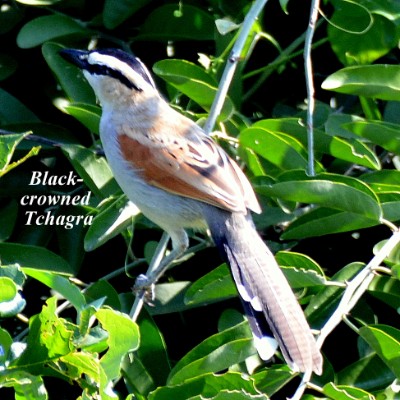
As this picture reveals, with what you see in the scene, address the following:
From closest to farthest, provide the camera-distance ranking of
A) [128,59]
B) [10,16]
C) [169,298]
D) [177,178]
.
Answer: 1. [169,298]
2. [177,178]
3. [128,59]
4. [10,16]

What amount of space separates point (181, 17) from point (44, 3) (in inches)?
18.6

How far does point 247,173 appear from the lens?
10.4 ft

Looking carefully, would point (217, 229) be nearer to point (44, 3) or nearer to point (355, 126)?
point (355, 126)

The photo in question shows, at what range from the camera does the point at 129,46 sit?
3510 mm

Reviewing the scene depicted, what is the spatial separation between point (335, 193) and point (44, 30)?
129cm

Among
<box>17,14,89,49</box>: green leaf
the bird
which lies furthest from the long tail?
<box>17,14,89,49</box>: green leaf

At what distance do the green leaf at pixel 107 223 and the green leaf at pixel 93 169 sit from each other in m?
0.15

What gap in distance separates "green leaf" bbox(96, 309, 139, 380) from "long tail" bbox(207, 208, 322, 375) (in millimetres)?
460

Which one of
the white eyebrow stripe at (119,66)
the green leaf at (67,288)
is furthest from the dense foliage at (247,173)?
the white eyebrow stripe at (119,66)

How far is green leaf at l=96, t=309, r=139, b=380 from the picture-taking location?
202 cm

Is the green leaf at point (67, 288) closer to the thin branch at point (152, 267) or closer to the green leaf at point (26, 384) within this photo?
the green leaf at point (26, 384)

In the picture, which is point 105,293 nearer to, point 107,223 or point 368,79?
point 107,223

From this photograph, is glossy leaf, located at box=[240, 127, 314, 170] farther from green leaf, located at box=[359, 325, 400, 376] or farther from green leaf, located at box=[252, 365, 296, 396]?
green leaf, located at box=[252, 365, 296, 396]

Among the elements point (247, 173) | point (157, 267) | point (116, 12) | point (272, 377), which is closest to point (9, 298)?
point (272, 377)
